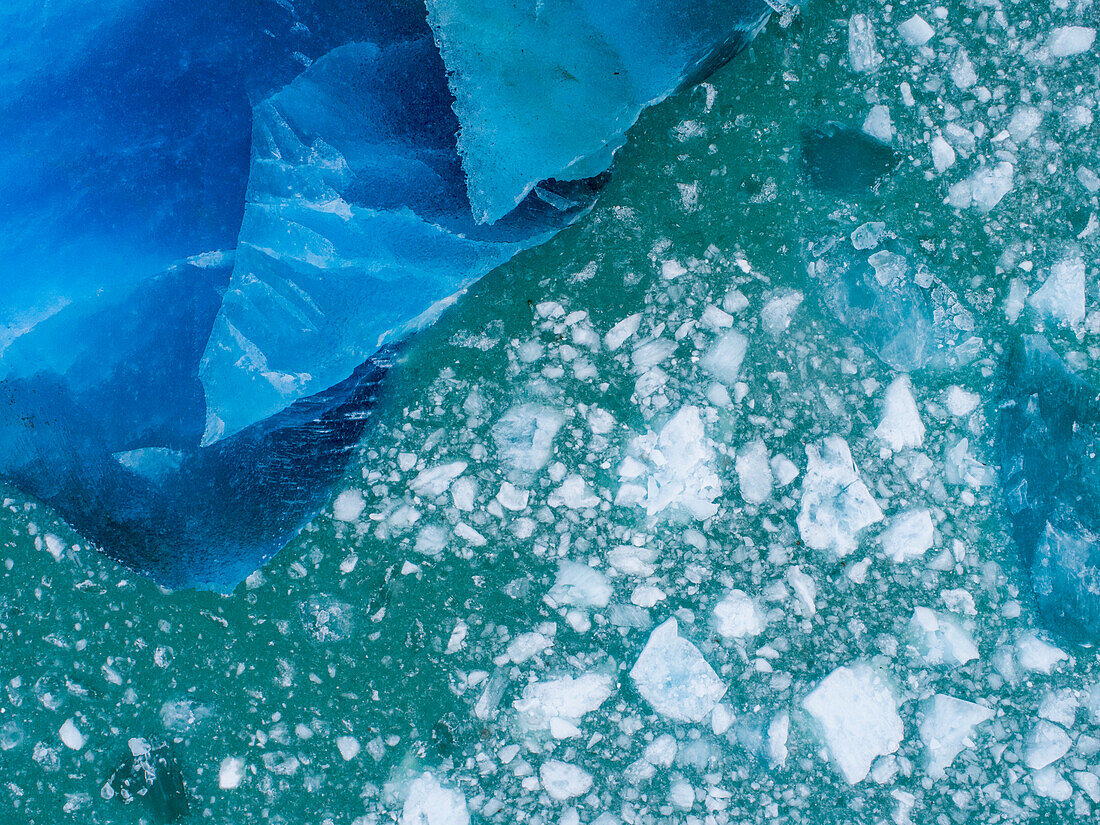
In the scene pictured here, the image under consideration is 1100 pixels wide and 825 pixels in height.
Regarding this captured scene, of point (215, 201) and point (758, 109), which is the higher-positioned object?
point (215, 201)

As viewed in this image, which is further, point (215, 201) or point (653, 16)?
point (215, 201)

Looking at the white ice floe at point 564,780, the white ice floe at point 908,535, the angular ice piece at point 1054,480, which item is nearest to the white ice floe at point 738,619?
the white ice floe at point 908,535

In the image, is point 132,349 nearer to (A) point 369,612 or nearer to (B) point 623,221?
(A) point 369,612

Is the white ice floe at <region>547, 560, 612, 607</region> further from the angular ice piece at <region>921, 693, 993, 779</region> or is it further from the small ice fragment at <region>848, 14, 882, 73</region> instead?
the small ice fragment at <region>848, 14, 882, 73</region>

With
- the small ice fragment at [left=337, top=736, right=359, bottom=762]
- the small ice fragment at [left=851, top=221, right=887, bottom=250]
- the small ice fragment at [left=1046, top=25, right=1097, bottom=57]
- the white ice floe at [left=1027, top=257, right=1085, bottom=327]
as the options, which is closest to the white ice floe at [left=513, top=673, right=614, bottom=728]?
the small ice fragment at [left=337, top=736, right=359, bottom=762]

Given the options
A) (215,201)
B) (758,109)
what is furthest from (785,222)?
(215,201)

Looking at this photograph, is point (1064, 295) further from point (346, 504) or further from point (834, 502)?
point (346, 504)

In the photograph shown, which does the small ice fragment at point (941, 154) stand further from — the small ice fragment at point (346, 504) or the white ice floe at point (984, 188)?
the small ice fragment at point (346, 504)
